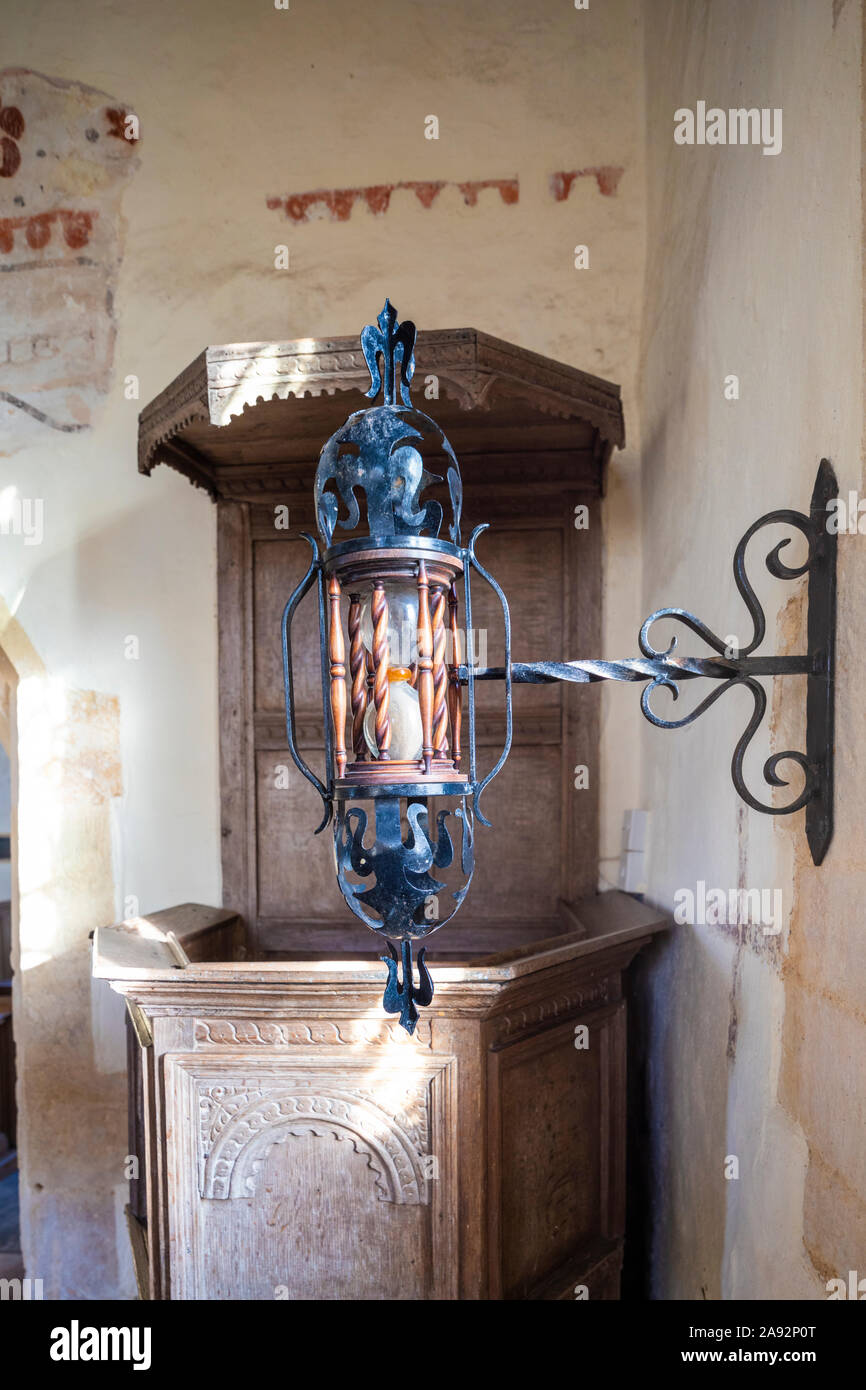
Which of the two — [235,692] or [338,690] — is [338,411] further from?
[338,690]

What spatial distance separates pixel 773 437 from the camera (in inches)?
68.5

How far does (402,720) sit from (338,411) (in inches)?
71.6

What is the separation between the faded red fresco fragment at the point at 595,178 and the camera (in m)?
3.30

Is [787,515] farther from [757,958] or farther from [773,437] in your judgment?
[757,958]

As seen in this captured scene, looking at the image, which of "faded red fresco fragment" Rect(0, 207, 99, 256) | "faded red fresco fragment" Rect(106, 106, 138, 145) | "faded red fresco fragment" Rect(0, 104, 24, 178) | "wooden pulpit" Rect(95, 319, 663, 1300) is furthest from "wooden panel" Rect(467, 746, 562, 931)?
"faded red fresco fragment" Rect(0, 104, 24, 178)

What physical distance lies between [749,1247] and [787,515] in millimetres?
1370

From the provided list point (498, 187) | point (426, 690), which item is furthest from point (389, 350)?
point (498, 187)

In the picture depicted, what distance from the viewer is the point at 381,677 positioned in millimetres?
1151

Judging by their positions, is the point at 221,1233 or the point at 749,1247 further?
the point at 221,1233

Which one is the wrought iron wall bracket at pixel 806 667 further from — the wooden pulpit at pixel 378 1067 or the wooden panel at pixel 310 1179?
the wooden panel at pixel 310 1179
